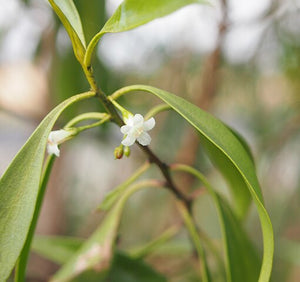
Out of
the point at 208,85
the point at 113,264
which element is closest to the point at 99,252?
the point at 113,264

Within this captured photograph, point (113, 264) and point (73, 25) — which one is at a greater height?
point (73, 25)

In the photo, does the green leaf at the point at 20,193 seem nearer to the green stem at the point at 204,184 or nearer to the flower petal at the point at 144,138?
the flower petal at the point at 144,138

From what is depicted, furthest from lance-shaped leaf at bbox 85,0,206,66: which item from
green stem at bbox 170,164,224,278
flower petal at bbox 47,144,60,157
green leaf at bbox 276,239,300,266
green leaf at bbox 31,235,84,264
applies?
green leaf at bbox 276,239,300,266

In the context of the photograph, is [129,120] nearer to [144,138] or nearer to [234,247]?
[144,138]

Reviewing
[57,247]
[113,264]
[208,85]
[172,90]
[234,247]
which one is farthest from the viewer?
[172,90]

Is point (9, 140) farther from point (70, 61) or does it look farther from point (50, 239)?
point (50, 239)

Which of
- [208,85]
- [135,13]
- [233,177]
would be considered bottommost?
[233,177]

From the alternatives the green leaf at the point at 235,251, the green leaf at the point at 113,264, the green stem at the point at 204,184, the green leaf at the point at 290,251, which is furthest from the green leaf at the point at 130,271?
the green leaf at the point at 290,251
